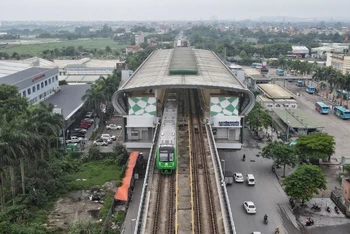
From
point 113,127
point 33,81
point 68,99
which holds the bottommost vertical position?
point 113,127

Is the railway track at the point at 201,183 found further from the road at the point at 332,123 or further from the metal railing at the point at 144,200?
the road at the point at 332,123

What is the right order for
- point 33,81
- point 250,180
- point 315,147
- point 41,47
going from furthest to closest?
point 41,47
point 33,81
point 315,147
point 250,180

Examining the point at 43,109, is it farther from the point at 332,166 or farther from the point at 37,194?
the point at 332,166

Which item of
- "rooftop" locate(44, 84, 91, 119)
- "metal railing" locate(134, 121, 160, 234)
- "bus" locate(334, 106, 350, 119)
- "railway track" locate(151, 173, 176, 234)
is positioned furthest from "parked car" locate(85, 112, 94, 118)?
"bus" locate(334, 106, 350, 119)

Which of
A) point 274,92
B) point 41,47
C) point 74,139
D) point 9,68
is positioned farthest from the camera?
point 41,47

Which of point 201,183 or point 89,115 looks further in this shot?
point 89,115

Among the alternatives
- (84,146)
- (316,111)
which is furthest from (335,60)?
(84,146)

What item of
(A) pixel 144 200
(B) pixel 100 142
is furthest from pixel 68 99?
(A) pixel 144 200

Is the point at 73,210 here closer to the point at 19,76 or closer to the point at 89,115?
the point at 89,115
